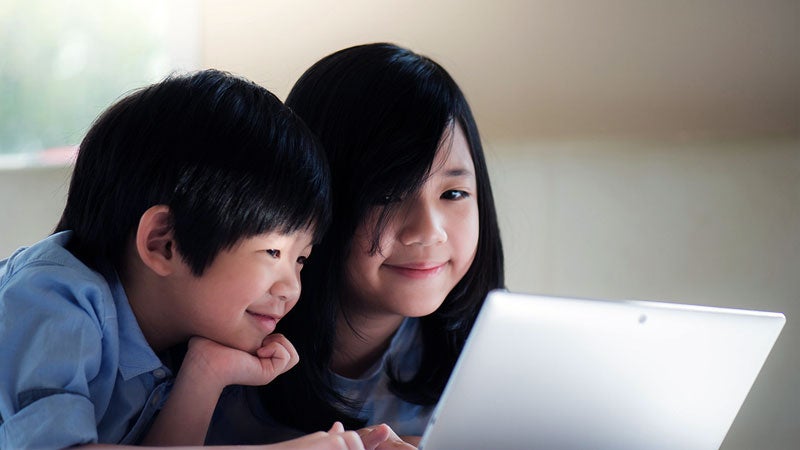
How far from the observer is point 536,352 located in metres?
0.79

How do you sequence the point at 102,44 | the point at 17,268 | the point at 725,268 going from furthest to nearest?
the point at 102,44
the point at 725,268
the point at 17,268

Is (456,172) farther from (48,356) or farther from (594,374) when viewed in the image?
(48,356)

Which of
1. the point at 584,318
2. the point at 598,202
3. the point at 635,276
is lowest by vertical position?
the point at 635,276

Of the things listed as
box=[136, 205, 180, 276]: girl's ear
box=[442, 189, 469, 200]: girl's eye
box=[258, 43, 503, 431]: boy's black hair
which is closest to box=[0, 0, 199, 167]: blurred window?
box=[258, 43, 503, 431]: boy's black hair

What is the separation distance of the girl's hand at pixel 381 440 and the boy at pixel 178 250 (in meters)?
0.08

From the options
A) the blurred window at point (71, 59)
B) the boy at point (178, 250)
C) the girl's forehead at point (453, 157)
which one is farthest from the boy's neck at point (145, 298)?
the blurred window at point (71, 59)

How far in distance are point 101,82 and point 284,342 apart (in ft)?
3.94

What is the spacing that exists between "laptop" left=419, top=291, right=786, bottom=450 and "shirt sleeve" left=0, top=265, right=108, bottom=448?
32cm

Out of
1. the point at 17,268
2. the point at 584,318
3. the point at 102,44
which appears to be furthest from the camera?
the point at 102,44

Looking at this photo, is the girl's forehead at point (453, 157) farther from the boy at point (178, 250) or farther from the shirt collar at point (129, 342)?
the shirt collar at point (129, 342)

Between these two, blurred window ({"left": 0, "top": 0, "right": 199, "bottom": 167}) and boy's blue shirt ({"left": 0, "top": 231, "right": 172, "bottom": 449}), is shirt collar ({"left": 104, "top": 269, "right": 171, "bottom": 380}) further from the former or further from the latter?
blurred window ({"left": 0, "top": 0, "right": 199, "bottom": 167})

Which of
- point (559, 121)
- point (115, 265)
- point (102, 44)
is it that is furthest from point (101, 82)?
point (115, 265)

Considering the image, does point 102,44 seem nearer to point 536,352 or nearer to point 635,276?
point 635,276

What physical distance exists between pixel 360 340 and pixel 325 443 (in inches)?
18.0
